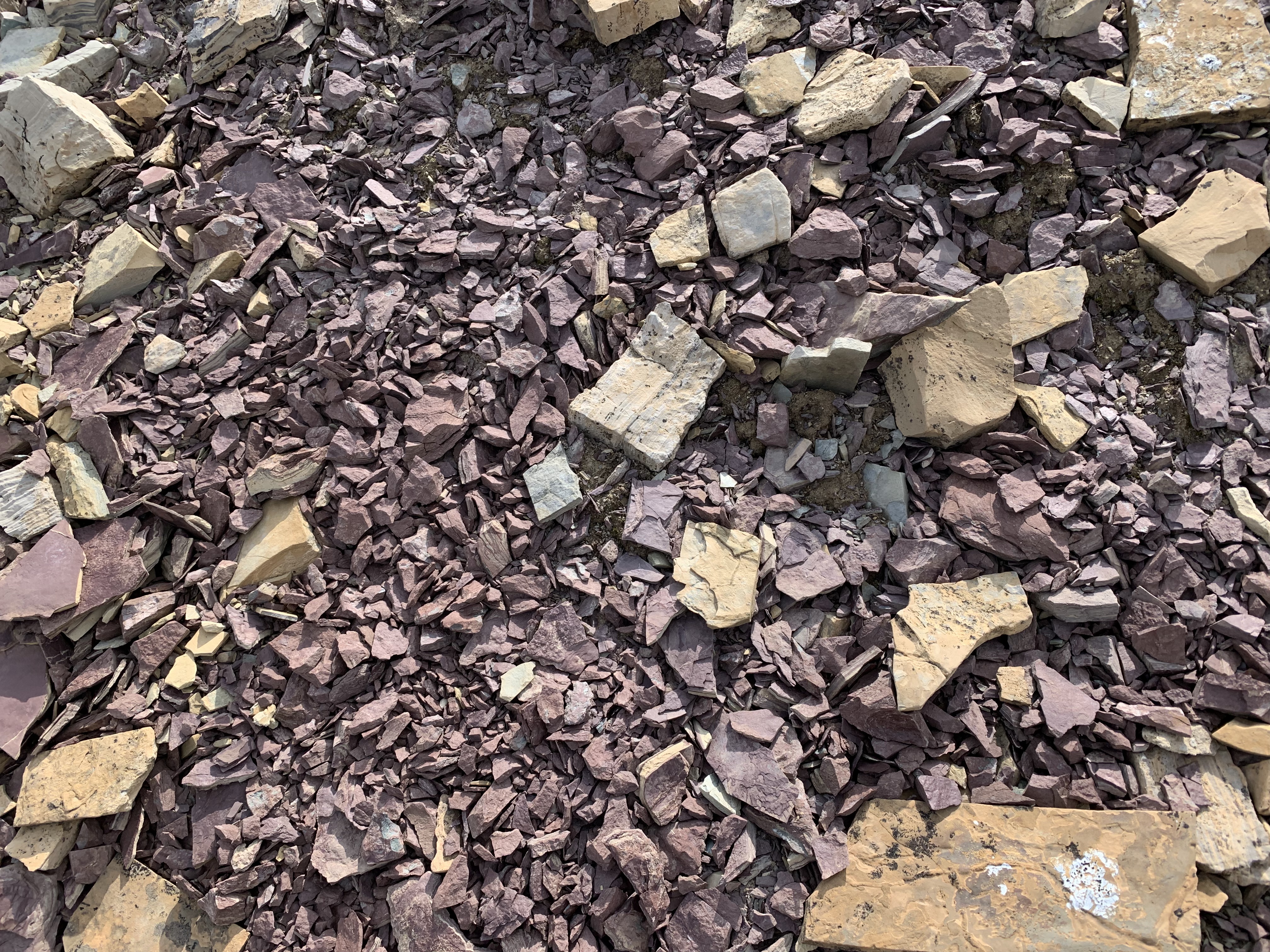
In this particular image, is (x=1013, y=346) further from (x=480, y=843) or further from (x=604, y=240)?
(x=480, y=843)

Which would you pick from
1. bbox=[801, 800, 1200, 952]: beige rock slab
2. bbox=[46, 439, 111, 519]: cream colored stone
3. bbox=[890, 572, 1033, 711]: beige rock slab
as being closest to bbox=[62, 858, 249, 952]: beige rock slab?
bbox=[46, 439, 111, 519]: cream colored stone

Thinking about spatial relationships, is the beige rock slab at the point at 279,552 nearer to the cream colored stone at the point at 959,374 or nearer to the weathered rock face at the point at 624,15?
the cream colored stone at the point at 959,374

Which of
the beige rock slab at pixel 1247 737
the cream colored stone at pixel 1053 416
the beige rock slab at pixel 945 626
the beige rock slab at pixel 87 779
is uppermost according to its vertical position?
the cream colored stone at pixel 1053 416

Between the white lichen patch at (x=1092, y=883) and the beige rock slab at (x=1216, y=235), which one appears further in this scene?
the beige rock slab at (x=1216, y=235)

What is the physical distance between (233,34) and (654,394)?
134 inches

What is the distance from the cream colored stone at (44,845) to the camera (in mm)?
3477

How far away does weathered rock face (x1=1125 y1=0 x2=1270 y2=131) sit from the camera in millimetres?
3893

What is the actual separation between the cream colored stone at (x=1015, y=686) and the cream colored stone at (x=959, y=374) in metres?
1.07

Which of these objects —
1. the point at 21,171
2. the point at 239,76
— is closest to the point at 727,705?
the point at 239,76

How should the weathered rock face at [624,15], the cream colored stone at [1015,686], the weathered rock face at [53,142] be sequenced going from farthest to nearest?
the weathered rock face at [53,142] → the weathered rock face at [624,15] → the cream colored stone at [1015,686]

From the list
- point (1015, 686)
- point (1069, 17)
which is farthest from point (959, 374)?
point (1069, 17)

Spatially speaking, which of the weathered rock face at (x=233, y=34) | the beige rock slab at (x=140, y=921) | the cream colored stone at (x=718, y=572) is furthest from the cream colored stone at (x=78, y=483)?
the cream colored stone at (x=718, y=572)

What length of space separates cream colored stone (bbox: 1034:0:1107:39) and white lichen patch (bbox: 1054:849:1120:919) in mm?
4057

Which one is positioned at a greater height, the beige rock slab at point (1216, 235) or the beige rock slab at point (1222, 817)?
the beige rock slab at point (1216, 235)
